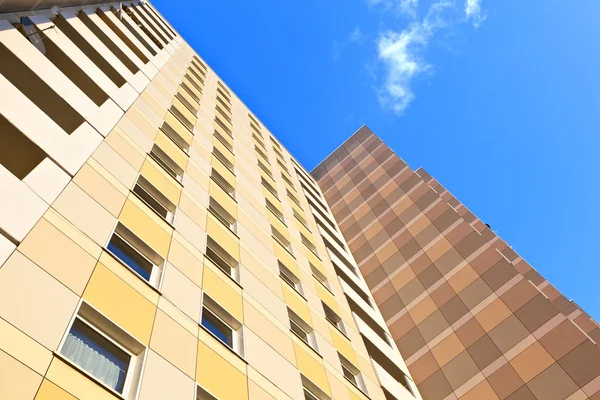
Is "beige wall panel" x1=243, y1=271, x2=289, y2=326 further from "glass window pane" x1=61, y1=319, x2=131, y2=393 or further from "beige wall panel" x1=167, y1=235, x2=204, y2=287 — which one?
"glass window pane" x1=61, y1=319, x2=131, y2=393

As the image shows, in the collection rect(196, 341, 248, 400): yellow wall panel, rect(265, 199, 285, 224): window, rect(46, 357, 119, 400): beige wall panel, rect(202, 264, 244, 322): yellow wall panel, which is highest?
rect(265, 199, 285, 224): window

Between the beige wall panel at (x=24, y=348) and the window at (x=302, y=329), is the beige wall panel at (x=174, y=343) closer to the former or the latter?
the beige wall panel at (x=24, y=348)

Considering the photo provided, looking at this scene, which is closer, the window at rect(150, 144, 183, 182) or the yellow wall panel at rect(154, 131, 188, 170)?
the window at rect(150, 144, 183, 182)

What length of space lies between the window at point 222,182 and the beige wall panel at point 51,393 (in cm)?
1422

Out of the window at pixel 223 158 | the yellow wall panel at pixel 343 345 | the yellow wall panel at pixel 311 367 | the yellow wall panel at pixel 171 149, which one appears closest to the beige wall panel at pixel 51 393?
the yellow wall panel at pixel 311 367

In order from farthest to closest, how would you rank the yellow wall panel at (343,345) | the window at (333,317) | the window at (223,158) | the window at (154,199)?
the window at (223,158)
the window at (333,317)
the yellow wall panel at (343,345)
the window at (154,199)

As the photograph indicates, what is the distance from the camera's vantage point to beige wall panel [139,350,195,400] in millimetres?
9180

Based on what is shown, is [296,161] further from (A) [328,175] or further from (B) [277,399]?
(B) [277,399]

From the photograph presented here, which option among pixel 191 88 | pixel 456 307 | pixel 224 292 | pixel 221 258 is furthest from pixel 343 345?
pixel 191 88

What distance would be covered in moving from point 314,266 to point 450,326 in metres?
9.06

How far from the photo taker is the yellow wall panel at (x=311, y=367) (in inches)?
598

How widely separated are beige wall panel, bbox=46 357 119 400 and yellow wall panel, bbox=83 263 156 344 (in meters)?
1.59

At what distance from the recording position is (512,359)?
2294 centimetres

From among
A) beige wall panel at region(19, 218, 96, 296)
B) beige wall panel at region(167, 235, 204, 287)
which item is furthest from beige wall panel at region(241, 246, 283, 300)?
beige wall panel at region(19, 218, 96, 296)
